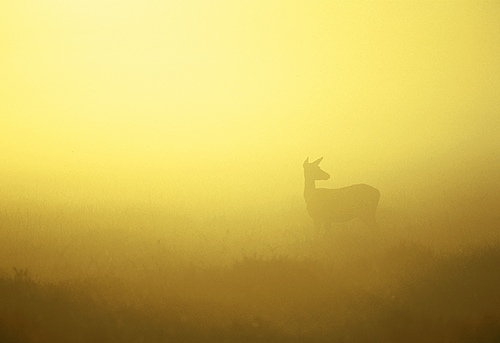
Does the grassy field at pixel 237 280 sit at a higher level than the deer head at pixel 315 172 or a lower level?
lower

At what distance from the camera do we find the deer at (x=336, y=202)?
2473mm

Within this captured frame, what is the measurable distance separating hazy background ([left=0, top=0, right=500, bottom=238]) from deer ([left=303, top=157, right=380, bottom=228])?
1.5 inches

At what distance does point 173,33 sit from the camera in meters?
2.50

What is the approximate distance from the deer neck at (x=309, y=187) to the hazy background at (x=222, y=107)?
0.08 ft

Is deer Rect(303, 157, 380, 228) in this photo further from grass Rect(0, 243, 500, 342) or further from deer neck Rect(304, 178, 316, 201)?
grass Rect(0, 243, 500, 342)

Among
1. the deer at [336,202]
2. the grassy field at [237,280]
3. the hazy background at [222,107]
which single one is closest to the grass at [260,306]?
the grassy field at [237,280]

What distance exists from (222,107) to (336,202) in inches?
24.2

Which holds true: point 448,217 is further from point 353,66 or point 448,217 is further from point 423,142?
point 353,66

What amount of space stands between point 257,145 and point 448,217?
33.5 inches

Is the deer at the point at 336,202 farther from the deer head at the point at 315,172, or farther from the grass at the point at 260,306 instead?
the grass at the point at 260,306

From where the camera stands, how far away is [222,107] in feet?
8.20

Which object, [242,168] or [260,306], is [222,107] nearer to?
[242,168]

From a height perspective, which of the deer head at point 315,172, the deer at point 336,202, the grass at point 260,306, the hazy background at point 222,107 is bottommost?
the grass at point 260,306

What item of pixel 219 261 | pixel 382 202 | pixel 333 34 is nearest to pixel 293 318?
pixel 219 261
